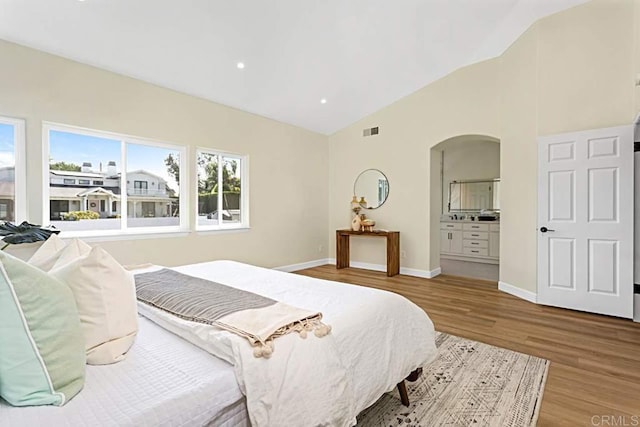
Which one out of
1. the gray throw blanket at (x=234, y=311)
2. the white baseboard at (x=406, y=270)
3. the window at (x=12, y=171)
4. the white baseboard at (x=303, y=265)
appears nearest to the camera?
the gray throw blanket at (x=234, y=311)

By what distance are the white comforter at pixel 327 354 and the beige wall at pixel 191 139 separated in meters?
2.55

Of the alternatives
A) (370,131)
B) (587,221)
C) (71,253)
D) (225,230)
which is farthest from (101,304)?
(370,131)

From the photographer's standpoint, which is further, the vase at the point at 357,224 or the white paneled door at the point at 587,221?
the vase at the point at 357,224

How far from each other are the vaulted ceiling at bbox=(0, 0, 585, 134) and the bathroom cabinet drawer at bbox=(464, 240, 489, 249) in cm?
368

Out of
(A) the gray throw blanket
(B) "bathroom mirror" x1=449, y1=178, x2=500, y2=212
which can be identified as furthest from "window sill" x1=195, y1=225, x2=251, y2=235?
(B) "bathroom mirror" x1=449, y1=178, x2=500, y2=212

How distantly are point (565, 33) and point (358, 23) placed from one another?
7.85 feet

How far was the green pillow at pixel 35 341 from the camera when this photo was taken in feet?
2.77

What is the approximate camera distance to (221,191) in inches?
189

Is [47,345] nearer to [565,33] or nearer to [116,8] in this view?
[116,8]

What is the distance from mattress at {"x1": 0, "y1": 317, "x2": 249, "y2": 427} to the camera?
83cm

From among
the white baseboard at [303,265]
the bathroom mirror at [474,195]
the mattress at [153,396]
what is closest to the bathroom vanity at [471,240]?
the bathroom mirror at [474,195]

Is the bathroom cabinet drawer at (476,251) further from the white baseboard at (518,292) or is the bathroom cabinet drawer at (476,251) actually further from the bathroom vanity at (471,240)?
the white baseboard at (518,292)

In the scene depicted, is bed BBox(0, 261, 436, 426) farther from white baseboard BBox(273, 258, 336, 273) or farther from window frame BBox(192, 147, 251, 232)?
white baseboard BBox(273, 258, 336, 273)

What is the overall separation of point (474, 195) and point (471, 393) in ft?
20.1
